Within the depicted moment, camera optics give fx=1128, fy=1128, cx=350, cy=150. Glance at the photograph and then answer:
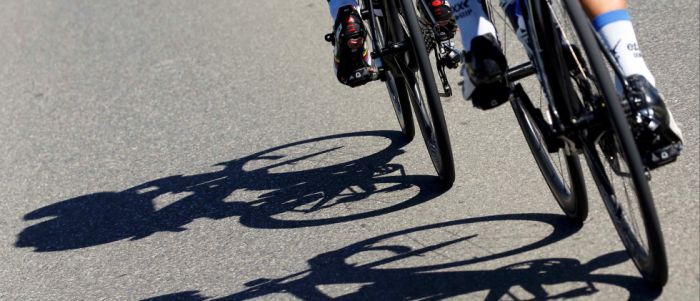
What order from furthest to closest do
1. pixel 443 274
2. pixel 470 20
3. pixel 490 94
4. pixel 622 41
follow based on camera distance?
pixel 443 274 < pixel 470 20 < pixel 490 94 < pixel 622 41

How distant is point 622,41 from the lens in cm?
386

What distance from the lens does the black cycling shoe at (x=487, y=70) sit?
4.25 meters

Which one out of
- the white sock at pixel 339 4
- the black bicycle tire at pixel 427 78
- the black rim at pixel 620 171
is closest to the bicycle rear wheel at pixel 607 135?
the black rim at pixel 620 171

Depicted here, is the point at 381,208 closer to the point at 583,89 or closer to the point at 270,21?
the point at 583,89

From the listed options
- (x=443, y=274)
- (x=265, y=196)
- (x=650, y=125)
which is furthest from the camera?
(x=265, y=196)

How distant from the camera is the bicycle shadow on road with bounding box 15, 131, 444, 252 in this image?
564cm

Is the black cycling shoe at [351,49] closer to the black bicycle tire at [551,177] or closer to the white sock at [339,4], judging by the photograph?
the white sock at [339,4]

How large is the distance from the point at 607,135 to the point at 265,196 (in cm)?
251

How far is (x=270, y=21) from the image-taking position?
9.12 m

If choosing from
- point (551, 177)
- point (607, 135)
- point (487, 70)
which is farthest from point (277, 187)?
point (607, 135)

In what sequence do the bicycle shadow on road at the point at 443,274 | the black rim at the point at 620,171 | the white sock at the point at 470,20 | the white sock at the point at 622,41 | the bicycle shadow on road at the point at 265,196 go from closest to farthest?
the black rim at the point at 620,171 < the white sock at the point at 622,41 < the bicycle shadow on road at the point at 443,274 < the white sock at the point at 470,20 < the bicycle shadow on road at the point at 265,196

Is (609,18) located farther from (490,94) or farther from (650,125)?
(490,94)

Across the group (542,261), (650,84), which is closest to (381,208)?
(542,261)

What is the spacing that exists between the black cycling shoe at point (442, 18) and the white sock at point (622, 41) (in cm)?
186
